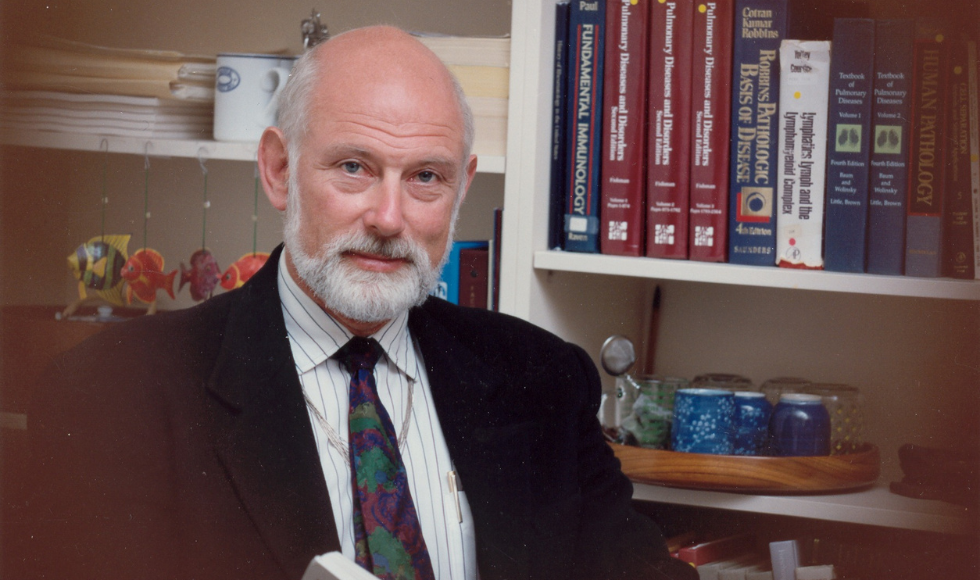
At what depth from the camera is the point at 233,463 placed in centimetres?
88

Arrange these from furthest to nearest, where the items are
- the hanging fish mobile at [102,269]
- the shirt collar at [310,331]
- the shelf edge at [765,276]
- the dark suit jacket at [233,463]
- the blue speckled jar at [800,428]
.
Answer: the hanging fish mobile at [102,269]
the blue speckled jar at [800,428]
the shelf edge at [765,276]
the shirt collar at [310,331]
the dark suit jacket at [233,463]

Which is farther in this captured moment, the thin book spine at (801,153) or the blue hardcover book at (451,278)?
the blue hardcover book at (451,278)

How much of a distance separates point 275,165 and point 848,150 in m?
0.75

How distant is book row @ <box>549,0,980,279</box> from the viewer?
1072 mm

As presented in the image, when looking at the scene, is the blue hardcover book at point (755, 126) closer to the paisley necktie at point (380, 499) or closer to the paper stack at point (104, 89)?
the paisley necktie at point (380, 499)

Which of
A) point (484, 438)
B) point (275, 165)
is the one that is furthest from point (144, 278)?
point (484, 438)

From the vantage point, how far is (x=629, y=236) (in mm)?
1180

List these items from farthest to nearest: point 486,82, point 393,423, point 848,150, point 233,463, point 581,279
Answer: point 581,279, point 486,82, point 848,150, point 393,423, point 233,463

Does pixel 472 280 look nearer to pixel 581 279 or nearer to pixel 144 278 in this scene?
pixel 581 279

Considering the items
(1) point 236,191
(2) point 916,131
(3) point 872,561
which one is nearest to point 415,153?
(2) point 916,131

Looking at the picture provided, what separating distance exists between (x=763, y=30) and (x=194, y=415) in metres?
0.88

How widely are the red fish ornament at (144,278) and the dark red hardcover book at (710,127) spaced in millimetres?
883

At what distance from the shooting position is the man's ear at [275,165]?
3.32ft

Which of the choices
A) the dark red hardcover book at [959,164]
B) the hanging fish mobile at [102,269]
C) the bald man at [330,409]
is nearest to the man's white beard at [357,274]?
the bald man at [330,409]
